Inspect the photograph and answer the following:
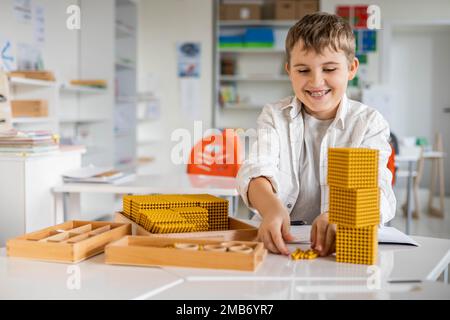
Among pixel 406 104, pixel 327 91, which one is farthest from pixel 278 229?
pixel 406 104

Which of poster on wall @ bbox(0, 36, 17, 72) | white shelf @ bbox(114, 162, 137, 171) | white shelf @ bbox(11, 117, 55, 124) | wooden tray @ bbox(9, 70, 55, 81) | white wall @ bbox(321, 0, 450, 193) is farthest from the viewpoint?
white wall @ bbox(321, 0, 450, 193)

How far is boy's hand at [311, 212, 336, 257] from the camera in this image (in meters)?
1.26

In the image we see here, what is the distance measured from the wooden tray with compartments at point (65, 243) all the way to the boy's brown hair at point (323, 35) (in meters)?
0.66

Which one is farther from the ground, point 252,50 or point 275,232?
point 252,50

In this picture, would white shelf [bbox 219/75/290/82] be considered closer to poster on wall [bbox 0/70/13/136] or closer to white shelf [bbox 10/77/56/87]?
white shelf [bbox 10/77/56/87]

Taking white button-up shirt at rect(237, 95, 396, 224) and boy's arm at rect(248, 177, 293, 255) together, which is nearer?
boy's arm at rect(248, 177, 293, 255)

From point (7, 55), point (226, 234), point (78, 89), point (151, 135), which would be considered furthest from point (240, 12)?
point (226, 234)

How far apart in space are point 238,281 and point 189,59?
253 inches

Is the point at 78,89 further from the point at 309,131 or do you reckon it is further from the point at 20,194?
the point at 309,131

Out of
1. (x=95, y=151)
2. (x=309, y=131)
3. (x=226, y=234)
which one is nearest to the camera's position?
(x=226, y=234)

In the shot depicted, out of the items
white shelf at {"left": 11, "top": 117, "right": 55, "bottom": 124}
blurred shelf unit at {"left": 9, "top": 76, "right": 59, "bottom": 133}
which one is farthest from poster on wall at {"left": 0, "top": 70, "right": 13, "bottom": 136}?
blurred shelf unit at {"left": 9, "top": 76, "right": 59, "bottom": 133}

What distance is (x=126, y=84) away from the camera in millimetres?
6547

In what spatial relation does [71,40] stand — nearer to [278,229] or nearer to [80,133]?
[80,133]
